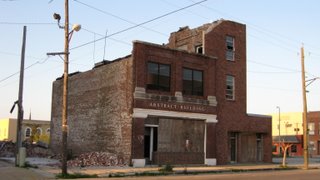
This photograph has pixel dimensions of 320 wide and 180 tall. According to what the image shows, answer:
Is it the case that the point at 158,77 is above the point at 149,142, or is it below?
above

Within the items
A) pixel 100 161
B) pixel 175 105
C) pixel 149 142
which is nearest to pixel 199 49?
pixel 175 105

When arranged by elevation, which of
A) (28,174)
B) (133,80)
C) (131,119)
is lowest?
(28,174)

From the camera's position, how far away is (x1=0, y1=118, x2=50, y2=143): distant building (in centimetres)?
9094

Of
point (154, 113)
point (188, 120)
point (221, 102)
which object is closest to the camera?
point (154, 113)

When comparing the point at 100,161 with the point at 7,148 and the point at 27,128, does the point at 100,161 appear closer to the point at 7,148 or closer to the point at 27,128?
the point at 7,148

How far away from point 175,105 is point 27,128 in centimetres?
6447

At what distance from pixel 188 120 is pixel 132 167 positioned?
6.79 meters

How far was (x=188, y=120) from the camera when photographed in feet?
117

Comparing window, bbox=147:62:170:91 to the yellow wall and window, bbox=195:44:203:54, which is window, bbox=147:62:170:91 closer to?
window, bbox=195:44:203:54

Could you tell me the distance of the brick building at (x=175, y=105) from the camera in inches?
1294

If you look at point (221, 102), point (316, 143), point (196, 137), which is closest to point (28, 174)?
point (196, 137)

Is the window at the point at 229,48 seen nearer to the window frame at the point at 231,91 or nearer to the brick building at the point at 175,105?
the brick building at the point at 175,105

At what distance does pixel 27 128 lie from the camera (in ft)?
302

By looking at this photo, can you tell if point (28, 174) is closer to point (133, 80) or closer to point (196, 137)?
point (133, 80)
